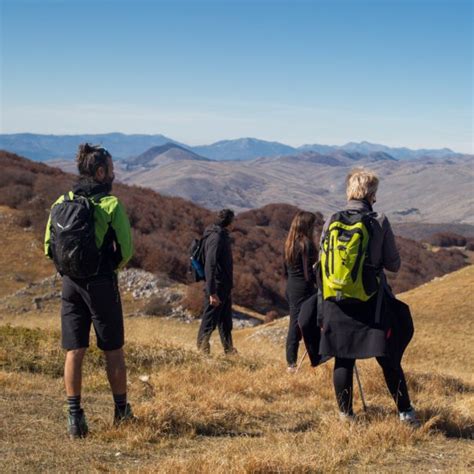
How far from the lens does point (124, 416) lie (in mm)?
4852

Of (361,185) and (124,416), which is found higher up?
(361,185)

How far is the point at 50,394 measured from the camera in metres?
5.96

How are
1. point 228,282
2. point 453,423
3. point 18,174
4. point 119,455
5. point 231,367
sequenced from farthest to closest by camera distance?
point 18,174 → point 228,282 → point 231,367 → point 453,423 → point 119,455

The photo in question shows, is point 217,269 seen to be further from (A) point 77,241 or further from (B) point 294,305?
(A) point 77,241

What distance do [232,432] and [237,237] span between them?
131 feet

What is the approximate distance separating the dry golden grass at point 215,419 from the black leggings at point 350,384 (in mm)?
167

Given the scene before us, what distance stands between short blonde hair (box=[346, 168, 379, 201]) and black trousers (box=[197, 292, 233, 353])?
4.26 metres

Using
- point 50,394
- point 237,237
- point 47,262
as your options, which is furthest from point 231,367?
point 237,237

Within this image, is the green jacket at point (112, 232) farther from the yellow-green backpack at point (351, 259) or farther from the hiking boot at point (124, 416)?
the yellow-green backpack at point (351, 259)

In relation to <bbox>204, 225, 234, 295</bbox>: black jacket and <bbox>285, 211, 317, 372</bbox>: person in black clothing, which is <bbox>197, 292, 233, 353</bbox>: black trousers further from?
<bbox>285, 211, 317, 372</bbox>: person in black clothing

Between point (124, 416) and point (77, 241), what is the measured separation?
135 cm

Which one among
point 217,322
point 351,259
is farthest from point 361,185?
point 217,322

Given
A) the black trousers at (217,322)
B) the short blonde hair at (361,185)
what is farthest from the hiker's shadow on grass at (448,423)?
the black trousers at (217,322)

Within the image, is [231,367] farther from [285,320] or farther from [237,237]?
[237,237]
